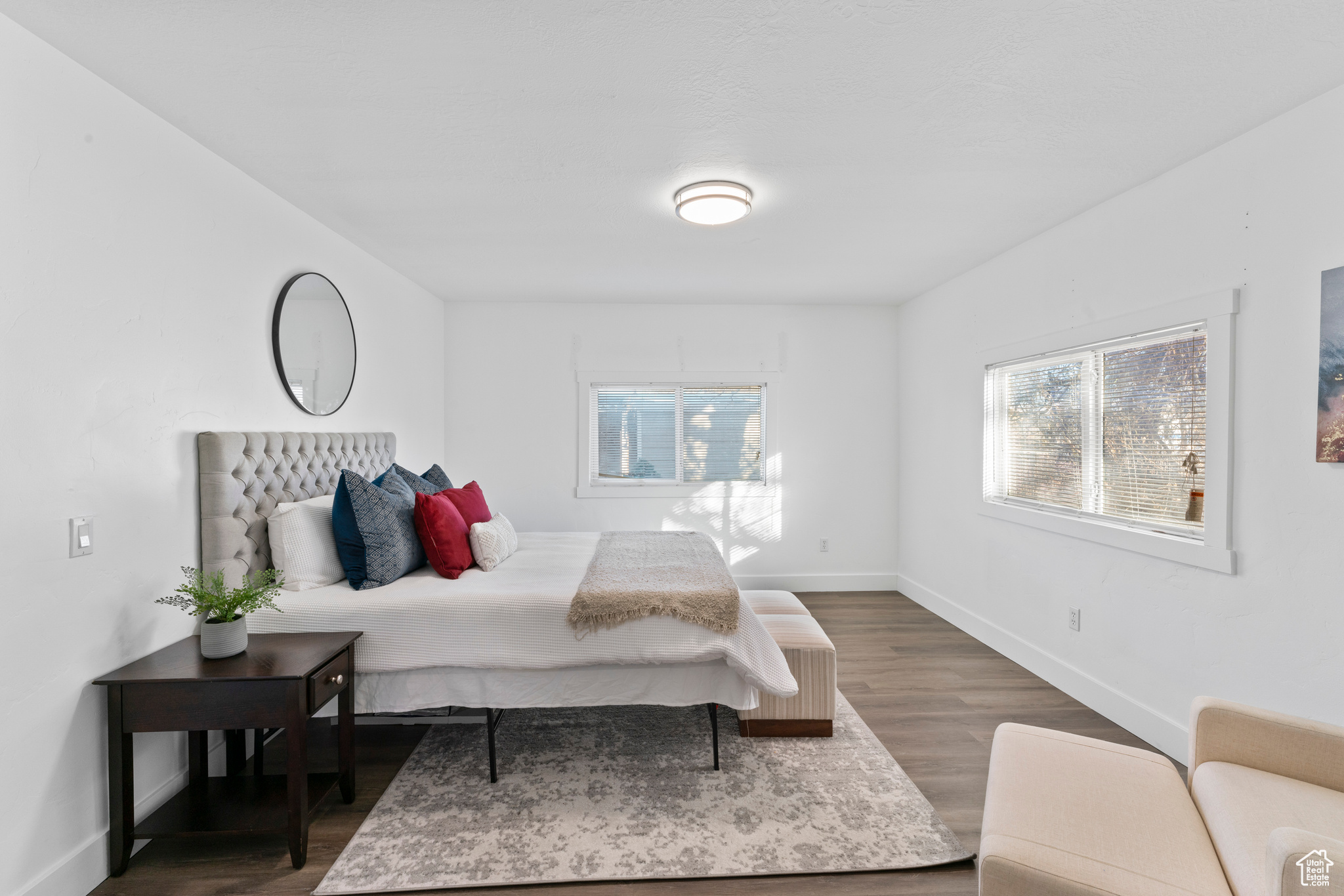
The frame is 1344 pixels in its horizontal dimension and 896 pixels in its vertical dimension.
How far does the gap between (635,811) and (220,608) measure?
1572 millimetres

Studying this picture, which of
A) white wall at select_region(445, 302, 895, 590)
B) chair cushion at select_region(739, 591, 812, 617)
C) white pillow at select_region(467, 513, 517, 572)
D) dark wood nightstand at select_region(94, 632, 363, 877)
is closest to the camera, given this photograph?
dark wood nightstand at select_region(94, 632, 363, 877)

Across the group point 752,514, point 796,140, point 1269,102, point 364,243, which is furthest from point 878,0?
point 752,514

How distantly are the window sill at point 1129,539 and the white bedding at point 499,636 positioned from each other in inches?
66.0

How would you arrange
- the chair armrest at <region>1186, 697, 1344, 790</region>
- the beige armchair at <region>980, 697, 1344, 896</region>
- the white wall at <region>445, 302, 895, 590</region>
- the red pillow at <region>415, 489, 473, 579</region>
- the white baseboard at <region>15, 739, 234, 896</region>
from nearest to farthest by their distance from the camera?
1. the beige armchair at <region>980, 697, 1344, 896</region>
2. the chair armrest at <region>1186, 697, 1344, 790</region>
3. the white baseboard at <region>15, 739, 234, 896</region>
4. the red pillow at <region>415, 489, 473, 579</region>
5. the white wall at <region>445, 302, 895, 590</region>

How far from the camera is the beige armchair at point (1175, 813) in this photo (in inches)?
49.4

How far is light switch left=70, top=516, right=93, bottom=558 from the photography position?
1.82 metres

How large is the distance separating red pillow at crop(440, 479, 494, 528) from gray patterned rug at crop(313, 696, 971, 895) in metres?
1.00

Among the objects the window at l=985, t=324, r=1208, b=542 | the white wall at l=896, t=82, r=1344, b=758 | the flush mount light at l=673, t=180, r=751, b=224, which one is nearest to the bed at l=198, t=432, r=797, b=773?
the white wall at l=896, t=82, r=1344, b=758

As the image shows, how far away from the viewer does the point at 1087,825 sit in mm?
1467

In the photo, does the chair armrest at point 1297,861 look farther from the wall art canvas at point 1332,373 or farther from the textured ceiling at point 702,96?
the textured ceiling at point 702,96

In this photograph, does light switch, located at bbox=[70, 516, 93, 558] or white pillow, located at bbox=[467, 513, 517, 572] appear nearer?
light switch, located at bbox=[70, 516, 93, 558]

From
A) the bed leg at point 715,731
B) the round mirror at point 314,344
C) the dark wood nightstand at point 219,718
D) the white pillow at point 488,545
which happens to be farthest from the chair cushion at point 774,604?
the round mirror at point 314,344

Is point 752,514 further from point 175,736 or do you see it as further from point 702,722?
point 175,736

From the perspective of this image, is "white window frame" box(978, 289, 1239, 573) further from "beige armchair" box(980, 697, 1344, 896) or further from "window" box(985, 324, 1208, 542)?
"beige armchair" box(980, 697, 1344, 896)
